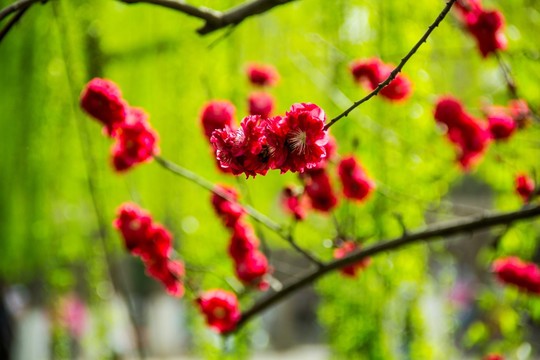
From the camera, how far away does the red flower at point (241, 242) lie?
4.51ft

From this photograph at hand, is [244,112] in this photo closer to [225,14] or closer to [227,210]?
[227,210]

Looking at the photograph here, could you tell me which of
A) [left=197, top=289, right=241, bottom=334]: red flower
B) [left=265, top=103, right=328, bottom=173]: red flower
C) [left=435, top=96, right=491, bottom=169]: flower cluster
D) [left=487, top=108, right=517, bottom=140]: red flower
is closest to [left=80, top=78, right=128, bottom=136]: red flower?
[left=197, top=289, right=241, bottom=334]: red flower

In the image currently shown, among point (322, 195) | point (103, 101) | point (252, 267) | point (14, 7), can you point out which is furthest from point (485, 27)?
point (14, 7)

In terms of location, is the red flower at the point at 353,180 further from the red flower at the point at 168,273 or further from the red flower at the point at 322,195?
the red flower at the point at 168,273

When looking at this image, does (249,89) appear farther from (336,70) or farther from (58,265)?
(58,265)

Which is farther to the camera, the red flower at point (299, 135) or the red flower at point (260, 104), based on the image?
the red flower at point (260, 104)

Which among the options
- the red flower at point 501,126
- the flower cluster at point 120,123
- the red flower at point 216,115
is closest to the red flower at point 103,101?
the flower cluster at point 120,123

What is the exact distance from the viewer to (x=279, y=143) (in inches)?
24.6

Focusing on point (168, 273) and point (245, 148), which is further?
point (168, 273)

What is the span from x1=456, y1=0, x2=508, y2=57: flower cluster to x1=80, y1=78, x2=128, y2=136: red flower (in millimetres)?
825

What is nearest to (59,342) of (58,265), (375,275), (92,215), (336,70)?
(58,265)

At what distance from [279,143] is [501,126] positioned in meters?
1.08

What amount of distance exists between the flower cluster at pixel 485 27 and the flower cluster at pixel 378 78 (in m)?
0.20

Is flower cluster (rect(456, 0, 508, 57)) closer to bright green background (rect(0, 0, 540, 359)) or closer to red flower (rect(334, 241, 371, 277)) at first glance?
bright green background (rect(0, 0, 540, 359))
